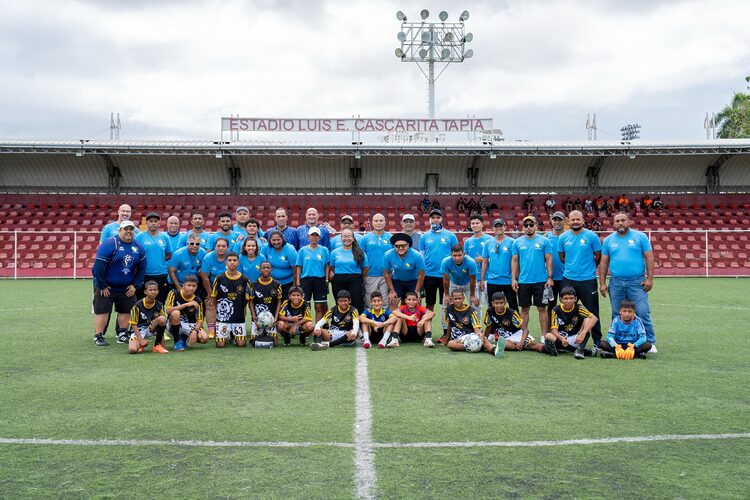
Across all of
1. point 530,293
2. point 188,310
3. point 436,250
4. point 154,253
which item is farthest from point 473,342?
point 154,253

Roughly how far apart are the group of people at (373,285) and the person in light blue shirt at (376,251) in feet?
0.06

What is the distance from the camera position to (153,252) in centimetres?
959

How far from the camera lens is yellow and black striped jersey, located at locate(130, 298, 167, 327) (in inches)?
342

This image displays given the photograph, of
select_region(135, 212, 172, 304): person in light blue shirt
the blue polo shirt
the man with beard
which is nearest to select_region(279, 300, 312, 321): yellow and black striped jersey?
select_region(135, 212, 172, 304): person in light blue shirt

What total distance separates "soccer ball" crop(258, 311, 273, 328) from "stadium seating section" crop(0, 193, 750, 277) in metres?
17.8

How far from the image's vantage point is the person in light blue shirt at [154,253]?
9578 millimetres

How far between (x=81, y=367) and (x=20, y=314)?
643 centimetres

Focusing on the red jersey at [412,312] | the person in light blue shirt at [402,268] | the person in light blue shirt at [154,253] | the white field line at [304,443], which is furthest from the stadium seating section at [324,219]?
the white field line at [304,443]

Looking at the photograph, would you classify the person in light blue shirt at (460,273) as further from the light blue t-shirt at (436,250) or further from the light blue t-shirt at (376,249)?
the light blue t-shirt at (376,249)

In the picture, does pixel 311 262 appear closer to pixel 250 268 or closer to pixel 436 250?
pixel 250 268

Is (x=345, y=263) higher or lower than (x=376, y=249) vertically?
lower

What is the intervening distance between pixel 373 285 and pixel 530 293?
8.31 ft

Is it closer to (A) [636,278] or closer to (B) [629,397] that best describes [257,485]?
(B) [629,397]

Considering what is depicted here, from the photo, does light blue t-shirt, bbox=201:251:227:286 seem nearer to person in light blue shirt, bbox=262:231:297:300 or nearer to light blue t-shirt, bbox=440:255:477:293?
person in light blue shirt, bbox=262:231:297:300
